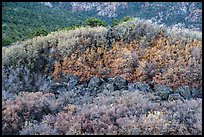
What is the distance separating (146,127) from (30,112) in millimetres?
2220

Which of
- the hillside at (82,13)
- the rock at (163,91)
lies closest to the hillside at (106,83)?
the rock at (163,91)

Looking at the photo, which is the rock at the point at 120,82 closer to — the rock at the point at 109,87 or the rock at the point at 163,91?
the rock at the point at 109,87

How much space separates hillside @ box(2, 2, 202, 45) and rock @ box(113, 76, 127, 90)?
20.2 metres

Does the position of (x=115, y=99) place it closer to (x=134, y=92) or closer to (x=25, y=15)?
(x=134, y=92)

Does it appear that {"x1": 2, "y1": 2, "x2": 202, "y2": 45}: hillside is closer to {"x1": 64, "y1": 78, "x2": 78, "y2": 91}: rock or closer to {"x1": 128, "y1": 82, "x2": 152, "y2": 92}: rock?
{"x1": 64, "y1": 78, "x2": 78, "y2": 91}: rock

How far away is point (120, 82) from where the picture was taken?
8.55 m

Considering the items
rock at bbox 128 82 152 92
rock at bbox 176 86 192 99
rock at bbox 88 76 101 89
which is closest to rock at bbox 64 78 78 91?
rock at bbox 88 76 101 89

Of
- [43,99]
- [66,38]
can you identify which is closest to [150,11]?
[66,38]

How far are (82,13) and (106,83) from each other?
140 feet

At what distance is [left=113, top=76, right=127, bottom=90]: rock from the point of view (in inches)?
331

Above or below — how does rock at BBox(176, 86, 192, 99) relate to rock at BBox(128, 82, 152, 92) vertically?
below

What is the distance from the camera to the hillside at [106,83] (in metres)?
6.41

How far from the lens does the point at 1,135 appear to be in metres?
6.36

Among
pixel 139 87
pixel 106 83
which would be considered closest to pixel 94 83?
pixel 106 83
